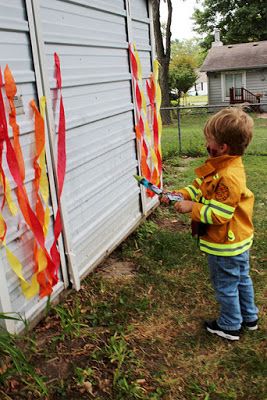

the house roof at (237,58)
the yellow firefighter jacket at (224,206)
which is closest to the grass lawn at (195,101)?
the house roof at (237,58)

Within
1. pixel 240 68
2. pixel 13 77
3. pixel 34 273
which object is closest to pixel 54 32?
pixel 13 77

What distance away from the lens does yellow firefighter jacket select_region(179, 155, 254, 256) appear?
100.0 inches

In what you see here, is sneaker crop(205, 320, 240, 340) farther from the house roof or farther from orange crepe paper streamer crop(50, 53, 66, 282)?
the house roof

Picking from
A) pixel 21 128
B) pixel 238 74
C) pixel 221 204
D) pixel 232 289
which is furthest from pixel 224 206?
pixel 238 74

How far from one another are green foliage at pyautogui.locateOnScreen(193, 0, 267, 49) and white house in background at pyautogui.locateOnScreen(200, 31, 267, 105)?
3.87 meters

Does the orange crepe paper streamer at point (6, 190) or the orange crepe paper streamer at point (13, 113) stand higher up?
the orange crepe paper streamer at point (13, 113)

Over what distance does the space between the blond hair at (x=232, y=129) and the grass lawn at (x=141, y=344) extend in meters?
1.29

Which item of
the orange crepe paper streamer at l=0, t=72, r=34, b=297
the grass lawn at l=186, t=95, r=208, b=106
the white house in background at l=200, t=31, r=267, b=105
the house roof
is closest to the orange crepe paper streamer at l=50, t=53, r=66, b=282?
the orange crepe paper streamer at l=0, t=72, r=34, b=297

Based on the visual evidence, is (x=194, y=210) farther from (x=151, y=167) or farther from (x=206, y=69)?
(x=206, y=69)

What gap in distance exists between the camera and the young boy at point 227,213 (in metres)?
2.55

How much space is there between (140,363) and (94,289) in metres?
0.98

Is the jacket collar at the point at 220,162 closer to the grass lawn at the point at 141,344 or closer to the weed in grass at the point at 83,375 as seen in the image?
the grass lawn at the point at 141,344

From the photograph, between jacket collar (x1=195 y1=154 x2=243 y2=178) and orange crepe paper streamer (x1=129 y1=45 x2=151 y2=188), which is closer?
jacket collar (x1=195 y1=154 x2=243 y2=178)

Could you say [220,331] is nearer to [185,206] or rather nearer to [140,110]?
[185,206]
